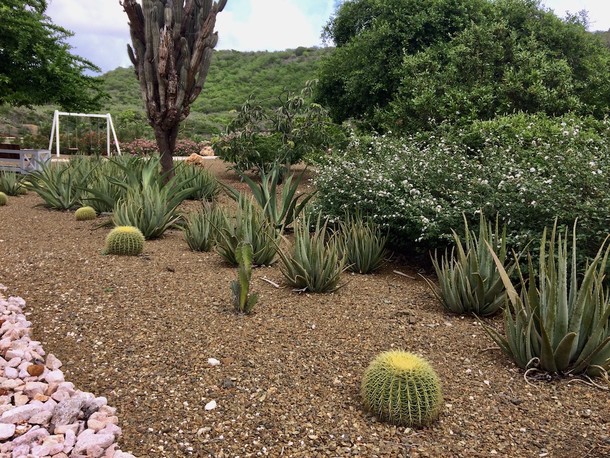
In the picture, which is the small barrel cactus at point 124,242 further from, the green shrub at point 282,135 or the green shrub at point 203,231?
the green shrub at point 282,135

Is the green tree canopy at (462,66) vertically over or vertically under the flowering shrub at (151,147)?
over

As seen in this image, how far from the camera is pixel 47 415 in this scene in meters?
2.91

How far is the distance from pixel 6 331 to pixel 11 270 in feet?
6.03

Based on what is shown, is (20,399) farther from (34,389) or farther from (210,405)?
(210,405)

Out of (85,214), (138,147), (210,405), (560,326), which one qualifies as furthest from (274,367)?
(138,147)

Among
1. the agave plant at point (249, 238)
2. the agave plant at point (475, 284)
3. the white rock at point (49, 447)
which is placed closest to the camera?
the white rock at point (49, 447)

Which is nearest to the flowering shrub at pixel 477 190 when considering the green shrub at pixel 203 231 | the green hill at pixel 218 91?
the green shrub at pixel 203 231

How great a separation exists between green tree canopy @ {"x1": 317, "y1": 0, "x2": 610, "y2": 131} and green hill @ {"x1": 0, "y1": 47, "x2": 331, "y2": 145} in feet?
53.1

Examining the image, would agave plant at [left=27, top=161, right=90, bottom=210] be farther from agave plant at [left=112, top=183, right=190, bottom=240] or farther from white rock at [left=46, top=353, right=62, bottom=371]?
white rock at [left=46, top=353, right=62, bottom=371]

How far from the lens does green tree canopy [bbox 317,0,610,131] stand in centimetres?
1190

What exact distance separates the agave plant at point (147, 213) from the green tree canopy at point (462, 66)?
623cm

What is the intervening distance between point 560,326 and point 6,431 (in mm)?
3090

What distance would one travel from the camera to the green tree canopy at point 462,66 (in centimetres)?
1190

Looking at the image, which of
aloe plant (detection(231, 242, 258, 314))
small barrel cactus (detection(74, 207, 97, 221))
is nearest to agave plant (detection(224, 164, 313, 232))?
small barrel cactus (detection(74, 207, 97, 221))
